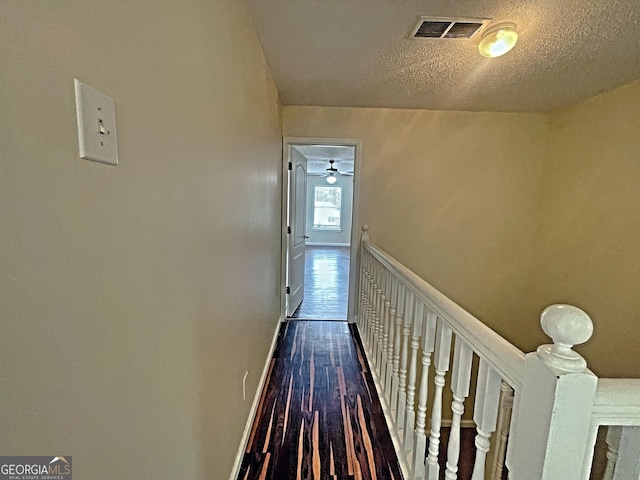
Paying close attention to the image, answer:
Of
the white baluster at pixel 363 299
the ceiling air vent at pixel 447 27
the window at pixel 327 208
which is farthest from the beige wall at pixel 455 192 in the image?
the window at pixel 327 208

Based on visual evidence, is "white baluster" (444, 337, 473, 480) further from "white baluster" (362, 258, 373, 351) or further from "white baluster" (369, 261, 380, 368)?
"white baluster" (362, 258, 373, 351)

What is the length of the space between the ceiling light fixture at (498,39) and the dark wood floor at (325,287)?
2.86 m

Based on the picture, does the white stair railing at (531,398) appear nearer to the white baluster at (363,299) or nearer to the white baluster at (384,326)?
the white baluster at (384,326)

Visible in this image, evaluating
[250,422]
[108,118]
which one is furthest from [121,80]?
[250,422]

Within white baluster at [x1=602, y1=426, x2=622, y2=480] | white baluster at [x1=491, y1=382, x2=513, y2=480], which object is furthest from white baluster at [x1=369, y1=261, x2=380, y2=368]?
white baluster at [x1=602, y1=426, x2=622, y2=480]

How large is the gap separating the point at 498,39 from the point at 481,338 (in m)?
1.79

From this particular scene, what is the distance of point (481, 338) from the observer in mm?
820

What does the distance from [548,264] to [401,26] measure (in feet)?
9.52

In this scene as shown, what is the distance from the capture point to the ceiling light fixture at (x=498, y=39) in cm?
171

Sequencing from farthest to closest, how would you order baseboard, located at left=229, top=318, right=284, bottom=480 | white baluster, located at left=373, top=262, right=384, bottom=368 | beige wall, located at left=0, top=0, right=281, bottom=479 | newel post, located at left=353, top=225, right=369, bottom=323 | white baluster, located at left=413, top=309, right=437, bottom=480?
newel post, located at left=353, top=225, right=369, bottom=323, white baluster, located at left=373, top=262, right=384, bottom=368, baseboard, located at left=229, top=318, right=284, bottom=480, white baluster, located at left=413, top=309, right=437, bottom=480, beige wall, located at left=0, top=0, right=281, bottom=479

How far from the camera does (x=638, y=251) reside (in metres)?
2.38

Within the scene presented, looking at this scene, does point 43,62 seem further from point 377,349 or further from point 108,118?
point 377,349

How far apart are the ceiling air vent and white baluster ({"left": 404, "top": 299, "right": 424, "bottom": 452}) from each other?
150 cm

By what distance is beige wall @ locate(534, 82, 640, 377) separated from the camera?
245cm
